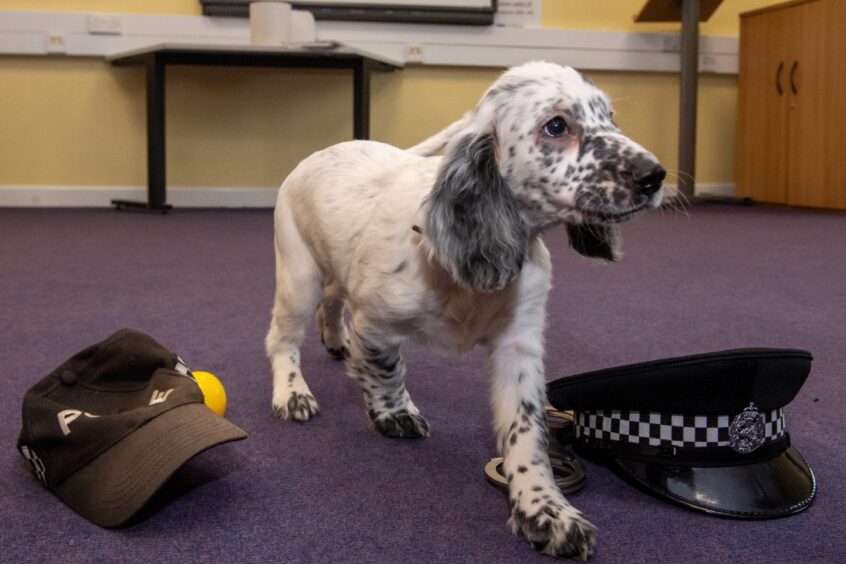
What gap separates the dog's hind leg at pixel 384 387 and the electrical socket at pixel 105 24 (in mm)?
5059

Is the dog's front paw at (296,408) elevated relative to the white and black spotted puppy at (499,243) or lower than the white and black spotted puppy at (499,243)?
lower

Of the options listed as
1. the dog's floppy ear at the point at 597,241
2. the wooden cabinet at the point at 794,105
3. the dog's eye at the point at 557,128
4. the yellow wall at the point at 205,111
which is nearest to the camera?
the dog's eye at the point at 557,128

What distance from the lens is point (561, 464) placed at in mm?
1596

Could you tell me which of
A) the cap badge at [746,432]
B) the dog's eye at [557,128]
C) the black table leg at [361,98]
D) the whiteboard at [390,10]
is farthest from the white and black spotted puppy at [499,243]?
the whiteboard at [390,10]

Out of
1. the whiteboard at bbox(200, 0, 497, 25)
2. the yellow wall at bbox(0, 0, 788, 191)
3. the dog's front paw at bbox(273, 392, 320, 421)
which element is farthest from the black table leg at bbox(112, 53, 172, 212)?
the dog's front paw at bbox(273, 392, 320, 421)

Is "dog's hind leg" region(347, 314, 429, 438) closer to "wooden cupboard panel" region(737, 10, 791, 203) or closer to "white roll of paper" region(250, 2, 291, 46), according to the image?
"white roll of paper" region(250, 2, 291, 46)

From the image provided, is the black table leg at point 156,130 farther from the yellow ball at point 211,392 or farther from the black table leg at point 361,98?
the yellow ball at point 211,392

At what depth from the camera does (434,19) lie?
20.9 ft

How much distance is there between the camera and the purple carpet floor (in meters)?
1.30

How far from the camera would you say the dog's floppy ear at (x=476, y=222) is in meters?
1.47

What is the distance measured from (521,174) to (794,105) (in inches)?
221

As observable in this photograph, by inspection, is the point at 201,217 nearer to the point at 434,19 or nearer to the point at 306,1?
the point at 306,1

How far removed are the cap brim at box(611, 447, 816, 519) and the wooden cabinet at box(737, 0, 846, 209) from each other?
5215mm

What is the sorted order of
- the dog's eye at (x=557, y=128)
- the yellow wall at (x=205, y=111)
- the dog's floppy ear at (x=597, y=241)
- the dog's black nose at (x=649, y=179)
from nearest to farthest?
1. the dog's black nose at (x=649, y=179)
2. the dog's eye at (x=557, y=128)
3. the dog's floppy ear at (x=597, y=241)
4. the yellow wall at (x=205, y=111)
